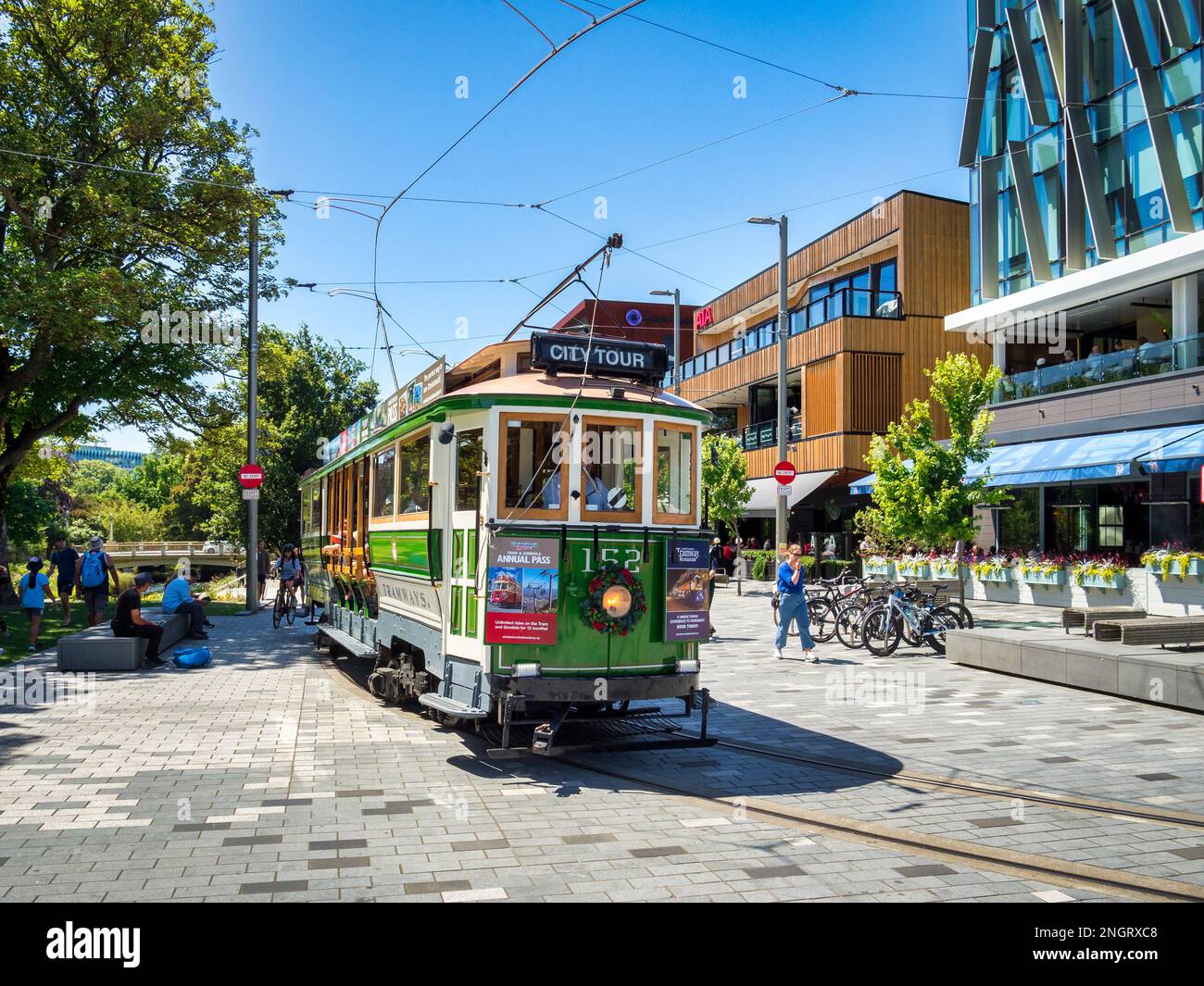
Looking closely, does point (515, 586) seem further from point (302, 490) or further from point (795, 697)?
point (302, 490)

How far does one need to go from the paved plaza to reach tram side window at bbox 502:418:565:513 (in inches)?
83.1

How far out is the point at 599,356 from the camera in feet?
27.9

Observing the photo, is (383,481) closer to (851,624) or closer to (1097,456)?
(851,624)

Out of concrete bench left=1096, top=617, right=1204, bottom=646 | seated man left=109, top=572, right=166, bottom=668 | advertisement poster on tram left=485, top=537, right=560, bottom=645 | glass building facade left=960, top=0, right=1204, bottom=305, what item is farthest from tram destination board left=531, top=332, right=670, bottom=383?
glass building facade left=960, top=0, right=1204, bottom=305

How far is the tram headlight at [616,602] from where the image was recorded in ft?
25.5

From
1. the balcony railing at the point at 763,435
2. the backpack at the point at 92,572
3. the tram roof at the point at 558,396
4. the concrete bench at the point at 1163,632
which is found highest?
the balcony railing at the point at 763,435

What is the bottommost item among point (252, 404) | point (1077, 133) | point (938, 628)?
point (938, 628)

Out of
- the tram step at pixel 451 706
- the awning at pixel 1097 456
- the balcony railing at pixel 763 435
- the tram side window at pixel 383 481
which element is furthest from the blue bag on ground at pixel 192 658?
the balcony railing at pixel 763 435

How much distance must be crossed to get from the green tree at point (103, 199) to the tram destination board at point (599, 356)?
38.2 ft

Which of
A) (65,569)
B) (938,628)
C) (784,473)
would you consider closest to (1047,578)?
(784,473)

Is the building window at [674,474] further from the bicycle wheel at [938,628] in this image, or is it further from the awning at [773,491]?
Result: the awning at [773,491]

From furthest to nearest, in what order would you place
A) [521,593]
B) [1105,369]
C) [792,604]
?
[1105,369]
[792,604]
[521,593]

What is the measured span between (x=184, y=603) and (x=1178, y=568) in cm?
1762

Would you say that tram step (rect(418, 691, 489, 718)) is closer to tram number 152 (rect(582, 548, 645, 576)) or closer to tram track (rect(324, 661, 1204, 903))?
tram track (rect(324, 661, 1204, 903))
